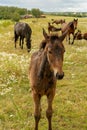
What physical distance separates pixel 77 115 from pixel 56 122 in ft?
2.31

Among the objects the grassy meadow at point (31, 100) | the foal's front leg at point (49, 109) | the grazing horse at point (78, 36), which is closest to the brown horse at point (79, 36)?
the grazing horse at point (78, 36)

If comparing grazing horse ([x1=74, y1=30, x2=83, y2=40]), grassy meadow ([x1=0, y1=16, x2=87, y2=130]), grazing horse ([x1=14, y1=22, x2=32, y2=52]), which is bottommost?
grazing horse ([x1=74, y1=30, x2=83, y2=40])

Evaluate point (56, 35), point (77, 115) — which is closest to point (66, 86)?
point (77, 115)

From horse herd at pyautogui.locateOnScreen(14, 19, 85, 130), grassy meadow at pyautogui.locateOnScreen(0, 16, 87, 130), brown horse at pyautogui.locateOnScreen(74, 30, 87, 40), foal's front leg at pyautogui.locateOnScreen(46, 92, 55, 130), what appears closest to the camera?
horse herd at pyautogui.locateOnScreen(14, 19, 85, 130)

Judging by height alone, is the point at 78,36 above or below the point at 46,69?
below

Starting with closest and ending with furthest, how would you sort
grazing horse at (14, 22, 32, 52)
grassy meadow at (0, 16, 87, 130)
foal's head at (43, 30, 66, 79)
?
foal's head at (43, 30, 66, 79)
grassy meadow at (0, 16, 87, 130)
grazing horse at (14, 22, 32, 52)

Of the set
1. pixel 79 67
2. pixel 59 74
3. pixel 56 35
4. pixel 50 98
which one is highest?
pixel 56 35

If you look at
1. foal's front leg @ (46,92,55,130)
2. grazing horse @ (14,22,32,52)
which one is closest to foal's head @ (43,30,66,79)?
foal's front leg @ (46,92,55,130)

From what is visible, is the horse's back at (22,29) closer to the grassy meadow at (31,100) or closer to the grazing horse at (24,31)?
the grazing horse at (24,31)

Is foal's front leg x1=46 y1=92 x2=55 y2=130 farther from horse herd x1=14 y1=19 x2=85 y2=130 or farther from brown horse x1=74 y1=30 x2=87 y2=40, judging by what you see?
brown horse x1=74 y1=30 x2=87 y2=40

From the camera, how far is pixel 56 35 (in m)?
5.43

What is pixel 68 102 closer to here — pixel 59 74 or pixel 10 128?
pixel 10 128

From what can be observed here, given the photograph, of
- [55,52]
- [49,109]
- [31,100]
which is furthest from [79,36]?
[55,52]

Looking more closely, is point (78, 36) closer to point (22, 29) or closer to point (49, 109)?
point (22, 29)
